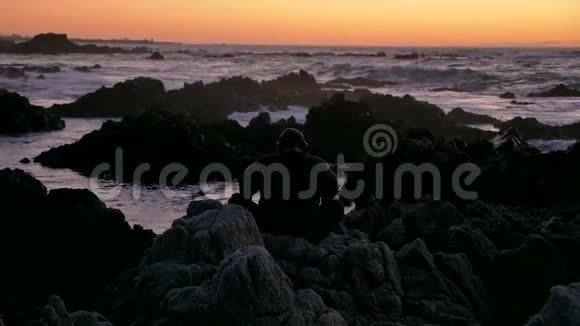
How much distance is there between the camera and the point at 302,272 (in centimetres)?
673

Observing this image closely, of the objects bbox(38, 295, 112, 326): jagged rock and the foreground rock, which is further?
the foreground rock

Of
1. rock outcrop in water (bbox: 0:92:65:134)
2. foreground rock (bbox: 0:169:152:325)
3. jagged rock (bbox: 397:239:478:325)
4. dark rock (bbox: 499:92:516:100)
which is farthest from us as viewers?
dark rock (bbox: 499:92:516:100)

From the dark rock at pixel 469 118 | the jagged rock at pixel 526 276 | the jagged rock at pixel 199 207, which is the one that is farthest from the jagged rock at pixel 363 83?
the jagged rock at pixel 526 276

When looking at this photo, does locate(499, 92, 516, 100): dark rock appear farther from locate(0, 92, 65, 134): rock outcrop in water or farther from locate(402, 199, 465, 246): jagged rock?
locate(402, 199, 465, 246): jagged rock

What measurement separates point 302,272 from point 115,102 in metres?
26.7

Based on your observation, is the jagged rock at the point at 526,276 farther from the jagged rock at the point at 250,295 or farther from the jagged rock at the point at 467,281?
the jagged rock at the point at 250,295

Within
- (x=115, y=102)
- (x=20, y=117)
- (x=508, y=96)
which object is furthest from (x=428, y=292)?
(x=508, y=96)

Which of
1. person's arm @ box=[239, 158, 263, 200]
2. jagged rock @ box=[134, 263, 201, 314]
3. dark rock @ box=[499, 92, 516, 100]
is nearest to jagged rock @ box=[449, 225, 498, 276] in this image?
person's arm @ box=[239, 158, 263, 200]

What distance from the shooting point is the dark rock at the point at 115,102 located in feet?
102

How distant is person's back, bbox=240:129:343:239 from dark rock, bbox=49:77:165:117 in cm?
2346

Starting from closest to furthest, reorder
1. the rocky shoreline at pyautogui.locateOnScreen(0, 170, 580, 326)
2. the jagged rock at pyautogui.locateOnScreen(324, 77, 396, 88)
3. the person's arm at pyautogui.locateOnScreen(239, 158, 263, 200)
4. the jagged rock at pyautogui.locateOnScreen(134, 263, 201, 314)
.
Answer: the rocky shoreline at pyautogui.locateOnScreen(0, 170, 580, 326) < the jagged rock at pyautogui.locateOnScreen(134, 263, 201, 314) < the person's arm at pyautogui.locateOnScreen(239, 158, 263, 200) < the jagged rock at pyautogui.locateOnScreen(324, 77, 396, 88)

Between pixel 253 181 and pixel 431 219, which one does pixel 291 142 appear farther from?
pixel 431 219

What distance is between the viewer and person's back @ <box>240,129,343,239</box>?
7.14 metres

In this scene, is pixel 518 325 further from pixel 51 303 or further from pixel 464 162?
pixel 464 162
